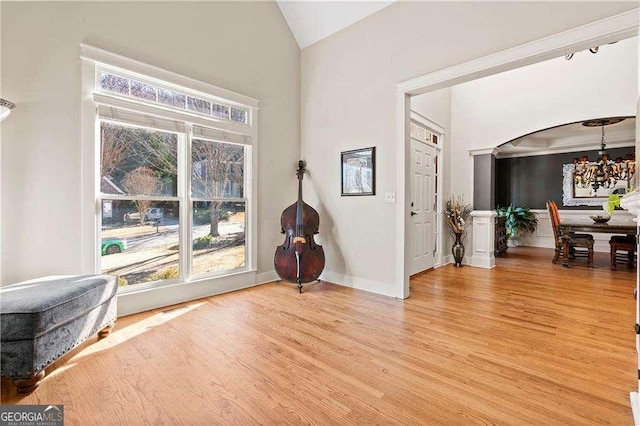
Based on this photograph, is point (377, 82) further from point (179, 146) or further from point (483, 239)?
point (483, 239)

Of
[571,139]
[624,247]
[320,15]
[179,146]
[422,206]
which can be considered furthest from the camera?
[571,139]

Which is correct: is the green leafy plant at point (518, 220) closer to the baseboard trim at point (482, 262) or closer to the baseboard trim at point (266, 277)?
the baseboard trim at point (482, 262)

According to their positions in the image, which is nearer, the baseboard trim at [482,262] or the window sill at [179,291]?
the window sill at [179,291]

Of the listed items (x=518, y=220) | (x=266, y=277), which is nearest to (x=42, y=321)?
(x=266, y=277)

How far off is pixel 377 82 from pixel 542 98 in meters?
3.05

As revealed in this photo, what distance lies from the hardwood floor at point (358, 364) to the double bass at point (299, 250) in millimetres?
465

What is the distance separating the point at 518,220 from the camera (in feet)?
23.3

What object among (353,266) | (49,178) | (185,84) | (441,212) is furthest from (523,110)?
(49,178)

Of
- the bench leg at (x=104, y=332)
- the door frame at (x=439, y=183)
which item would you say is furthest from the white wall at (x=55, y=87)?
the door frame at (x=439, y=183)

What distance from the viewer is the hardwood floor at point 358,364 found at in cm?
145

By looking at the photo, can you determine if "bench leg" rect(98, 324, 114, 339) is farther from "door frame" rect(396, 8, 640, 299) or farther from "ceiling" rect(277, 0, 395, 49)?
"ceiling" rect(277, 0, 395, 49)

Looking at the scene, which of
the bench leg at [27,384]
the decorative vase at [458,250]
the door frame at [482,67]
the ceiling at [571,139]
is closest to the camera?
the bench leg at [27,384]

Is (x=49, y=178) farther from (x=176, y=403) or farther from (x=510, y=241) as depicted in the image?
(x=510, y=241)

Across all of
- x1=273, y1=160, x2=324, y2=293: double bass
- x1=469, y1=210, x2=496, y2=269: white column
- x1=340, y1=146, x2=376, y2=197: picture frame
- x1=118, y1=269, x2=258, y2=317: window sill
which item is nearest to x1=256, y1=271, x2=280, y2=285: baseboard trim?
x1=118, y1=269, x2=258, y2=317: window sill
